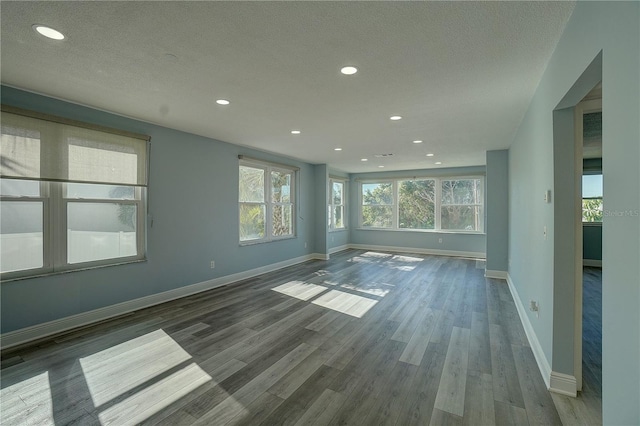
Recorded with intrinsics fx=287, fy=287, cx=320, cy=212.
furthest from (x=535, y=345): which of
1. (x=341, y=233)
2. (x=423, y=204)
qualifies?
(x=341, y=233)

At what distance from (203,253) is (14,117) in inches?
104

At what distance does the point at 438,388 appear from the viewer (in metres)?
2.15

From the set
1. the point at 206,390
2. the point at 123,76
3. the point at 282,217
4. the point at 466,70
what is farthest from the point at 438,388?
the point at 282,217

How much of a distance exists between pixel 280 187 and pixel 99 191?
3.52m

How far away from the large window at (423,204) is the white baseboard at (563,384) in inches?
239

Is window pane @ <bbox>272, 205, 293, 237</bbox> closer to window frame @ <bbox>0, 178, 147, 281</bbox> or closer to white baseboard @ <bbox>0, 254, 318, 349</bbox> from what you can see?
white baseboard @ <bbox>0, 254, 318, 349</bbox>

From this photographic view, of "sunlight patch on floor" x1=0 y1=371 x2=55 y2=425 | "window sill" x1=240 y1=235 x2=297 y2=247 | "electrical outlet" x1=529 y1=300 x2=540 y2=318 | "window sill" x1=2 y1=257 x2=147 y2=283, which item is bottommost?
"sunlight patch on floor" x1=0 y1=371 x2=55 y2=425

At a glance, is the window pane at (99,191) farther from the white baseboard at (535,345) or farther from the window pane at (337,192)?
the window pane at (337,192)

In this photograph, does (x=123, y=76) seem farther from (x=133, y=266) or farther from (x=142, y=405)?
(x=142, y=405)

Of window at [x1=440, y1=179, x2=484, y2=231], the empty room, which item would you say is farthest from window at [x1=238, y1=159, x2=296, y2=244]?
window at [x1=440, y1=179, x2=484, y2=231]

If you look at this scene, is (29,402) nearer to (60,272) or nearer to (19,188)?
(60,272)

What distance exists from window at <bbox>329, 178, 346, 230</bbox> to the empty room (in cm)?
338

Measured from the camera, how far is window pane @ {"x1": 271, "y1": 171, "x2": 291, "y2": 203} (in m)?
6.27

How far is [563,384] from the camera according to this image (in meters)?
2.08
